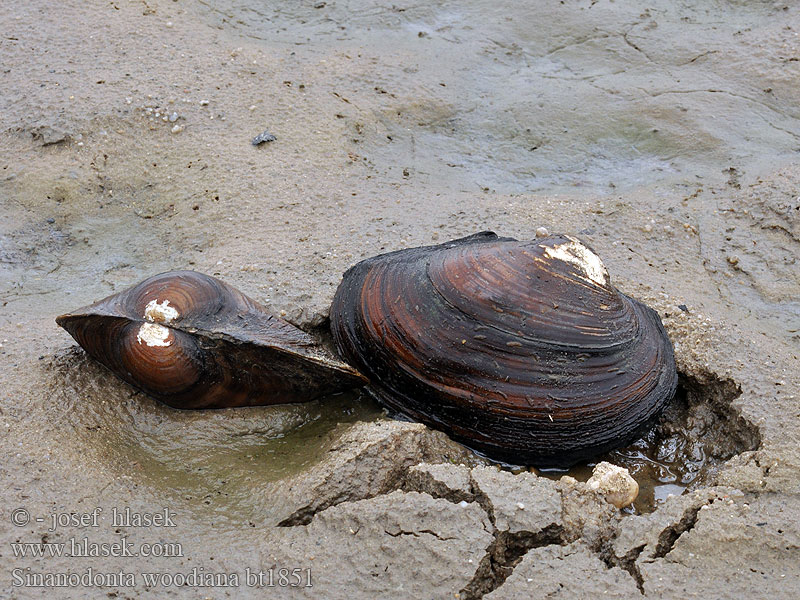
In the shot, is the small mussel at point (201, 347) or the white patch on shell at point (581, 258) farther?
the white patch on shell at point (581, 258)

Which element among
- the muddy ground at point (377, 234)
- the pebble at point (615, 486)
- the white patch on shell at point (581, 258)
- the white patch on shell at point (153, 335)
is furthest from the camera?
the white patch on shell at point (581, 258)

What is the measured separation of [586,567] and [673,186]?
2881 millimetres

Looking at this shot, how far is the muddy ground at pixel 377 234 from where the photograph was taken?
249 centimetres

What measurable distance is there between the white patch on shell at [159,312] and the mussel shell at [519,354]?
0.78m

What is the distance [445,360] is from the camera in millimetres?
2988

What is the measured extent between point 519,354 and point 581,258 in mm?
540

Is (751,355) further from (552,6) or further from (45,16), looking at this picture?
(45,16)

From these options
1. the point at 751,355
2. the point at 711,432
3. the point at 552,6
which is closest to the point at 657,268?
the point at 751,355

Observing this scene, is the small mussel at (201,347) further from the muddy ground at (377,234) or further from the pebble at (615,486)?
the pebble at (615,486)

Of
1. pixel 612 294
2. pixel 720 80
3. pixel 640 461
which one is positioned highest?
pixel 720 80

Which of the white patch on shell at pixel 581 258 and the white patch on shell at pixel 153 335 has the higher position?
the white patch on shell at pixel 581 258

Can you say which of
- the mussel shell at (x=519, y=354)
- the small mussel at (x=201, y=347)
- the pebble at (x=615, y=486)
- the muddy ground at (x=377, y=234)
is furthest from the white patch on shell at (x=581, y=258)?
the small mussel at (x=201, y=347)

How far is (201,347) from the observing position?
291 cm

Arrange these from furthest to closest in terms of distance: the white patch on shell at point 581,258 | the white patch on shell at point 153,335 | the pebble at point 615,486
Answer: the white patch on shell at point 581,258, the white patch on shell at point 153,335, the pebble at point 615,486
